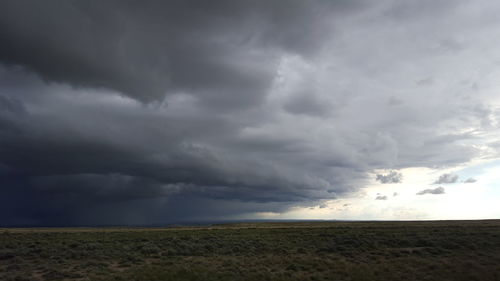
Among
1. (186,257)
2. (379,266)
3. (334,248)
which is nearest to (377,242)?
(334,248)

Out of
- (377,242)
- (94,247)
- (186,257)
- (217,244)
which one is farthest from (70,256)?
(377,242)

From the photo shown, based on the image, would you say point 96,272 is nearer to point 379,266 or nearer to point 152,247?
point 152,247

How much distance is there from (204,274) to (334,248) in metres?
→ 18.4

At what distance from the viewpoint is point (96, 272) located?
25.0 metres

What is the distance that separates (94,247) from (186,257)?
524 inches

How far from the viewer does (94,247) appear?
3741 centimetres

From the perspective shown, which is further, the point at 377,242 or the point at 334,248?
the point at 377,242

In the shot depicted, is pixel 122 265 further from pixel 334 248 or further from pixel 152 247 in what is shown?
pixel 334 248

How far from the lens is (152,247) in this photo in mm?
36844

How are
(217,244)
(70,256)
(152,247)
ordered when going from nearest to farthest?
(70,256) → (152,247) → (217,244)

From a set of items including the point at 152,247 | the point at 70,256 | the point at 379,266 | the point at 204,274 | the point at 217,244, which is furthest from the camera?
the point at 217,244

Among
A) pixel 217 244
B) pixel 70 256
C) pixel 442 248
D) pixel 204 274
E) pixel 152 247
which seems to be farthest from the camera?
pixel 217 244

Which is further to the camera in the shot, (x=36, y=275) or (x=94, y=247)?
(x=94, y=247)

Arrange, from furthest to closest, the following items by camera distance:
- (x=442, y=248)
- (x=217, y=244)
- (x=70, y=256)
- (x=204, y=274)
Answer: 1. (x=217, y=244)
2. (x=442, y=248)
3. (x=70, y=256)
4. (x=204, y=274)
